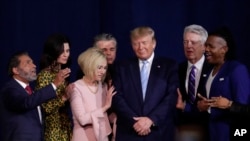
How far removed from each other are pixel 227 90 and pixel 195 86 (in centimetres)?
48

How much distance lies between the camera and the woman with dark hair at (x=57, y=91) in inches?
173

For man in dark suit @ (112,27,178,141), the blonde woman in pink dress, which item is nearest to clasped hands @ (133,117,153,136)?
man in dark suit @ (112,27,178,141)

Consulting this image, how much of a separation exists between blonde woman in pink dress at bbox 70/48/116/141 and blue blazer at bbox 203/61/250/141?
2.36 feet

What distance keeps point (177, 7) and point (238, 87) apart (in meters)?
1.84

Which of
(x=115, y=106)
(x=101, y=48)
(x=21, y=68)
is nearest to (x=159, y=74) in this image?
(x=115, y=106)

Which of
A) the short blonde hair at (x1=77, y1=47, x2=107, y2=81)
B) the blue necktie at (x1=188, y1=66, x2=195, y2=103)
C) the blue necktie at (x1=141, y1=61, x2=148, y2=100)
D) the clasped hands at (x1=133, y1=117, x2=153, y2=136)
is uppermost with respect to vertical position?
the short blonde hair at (x1=77, y1=47, x2=107, y2=81)

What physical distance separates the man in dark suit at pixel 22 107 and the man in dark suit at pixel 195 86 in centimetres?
90

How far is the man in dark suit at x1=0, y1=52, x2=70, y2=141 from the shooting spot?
416 cm

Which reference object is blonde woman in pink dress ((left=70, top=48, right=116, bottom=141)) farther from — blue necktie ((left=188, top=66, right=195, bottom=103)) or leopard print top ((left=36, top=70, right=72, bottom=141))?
blue necktie ((left=188, top=66, right=195, bottom=103))

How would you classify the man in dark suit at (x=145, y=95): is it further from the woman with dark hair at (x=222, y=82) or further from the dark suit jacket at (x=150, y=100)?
the woman with dark hair at (x=222, y=82)

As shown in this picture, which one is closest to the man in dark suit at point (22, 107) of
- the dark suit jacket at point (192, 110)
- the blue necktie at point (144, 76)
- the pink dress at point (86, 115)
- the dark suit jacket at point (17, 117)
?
the dark suit jacket at point (17, 117)

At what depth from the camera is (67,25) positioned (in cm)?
575

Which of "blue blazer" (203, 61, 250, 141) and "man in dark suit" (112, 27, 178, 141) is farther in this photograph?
"man in dark suit" (112, 27, 178, 141)

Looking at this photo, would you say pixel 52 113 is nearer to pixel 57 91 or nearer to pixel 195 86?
pixel 57 91
